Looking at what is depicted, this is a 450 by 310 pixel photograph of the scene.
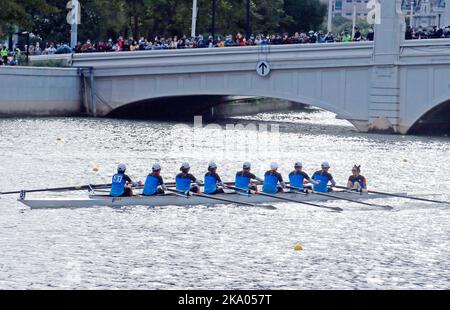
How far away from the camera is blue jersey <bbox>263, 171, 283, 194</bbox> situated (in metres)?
38.2

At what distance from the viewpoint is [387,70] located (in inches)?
2393

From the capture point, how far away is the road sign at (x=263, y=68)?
63.6 meters

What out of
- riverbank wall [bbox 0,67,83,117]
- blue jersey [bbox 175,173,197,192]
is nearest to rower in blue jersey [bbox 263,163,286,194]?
blue jersey [bbox 175,173,197,192]

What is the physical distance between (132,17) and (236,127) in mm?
22367

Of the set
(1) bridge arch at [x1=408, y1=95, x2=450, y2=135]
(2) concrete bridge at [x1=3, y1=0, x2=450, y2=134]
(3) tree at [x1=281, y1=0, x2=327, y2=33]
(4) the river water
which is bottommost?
(4) the river water

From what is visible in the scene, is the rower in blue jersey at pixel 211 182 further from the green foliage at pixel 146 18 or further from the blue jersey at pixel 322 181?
the green foliage at pixel 146 18

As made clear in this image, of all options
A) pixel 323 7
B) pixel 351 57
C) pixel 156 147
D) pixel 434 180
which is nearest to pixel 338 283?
pixel 434 180

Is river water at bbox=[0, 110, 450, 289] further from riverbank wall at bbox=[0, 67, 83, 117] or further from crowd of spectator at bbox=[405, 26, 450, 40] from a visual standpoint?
riverbank wall at bbox=[0, 67, 83, 117]

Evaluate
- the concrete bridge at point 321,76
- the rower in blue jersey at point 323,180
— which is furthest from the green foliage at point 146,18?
the rower in blue jersey at point 323,180

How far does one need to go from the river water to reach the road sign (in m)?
8.82

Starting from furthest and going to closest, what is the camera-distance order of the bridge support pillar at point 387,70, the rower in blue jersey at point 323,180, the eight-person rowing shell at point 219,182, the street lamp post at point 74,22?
the street lamp post at point 74,22 → the bridge support pillar at point 387,70 → the rower in blue jersey at point 323,180 → the eight-person rowing shell at point 219,182

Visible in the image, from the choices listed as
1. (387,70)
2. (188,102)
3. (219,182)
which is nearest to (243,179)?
(219,182)

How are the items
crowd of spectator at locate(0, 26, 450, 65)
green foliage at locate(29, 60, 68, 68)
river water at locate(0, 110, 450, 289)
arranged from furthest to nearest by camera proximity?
green foliage at locate(29, 60, 68, 68), crowd of spectator at locate(0, 26, 450, 65), river water at locate(0, 110, 450, 289)

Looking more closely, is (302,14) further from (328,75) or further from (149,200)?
(149,200)
